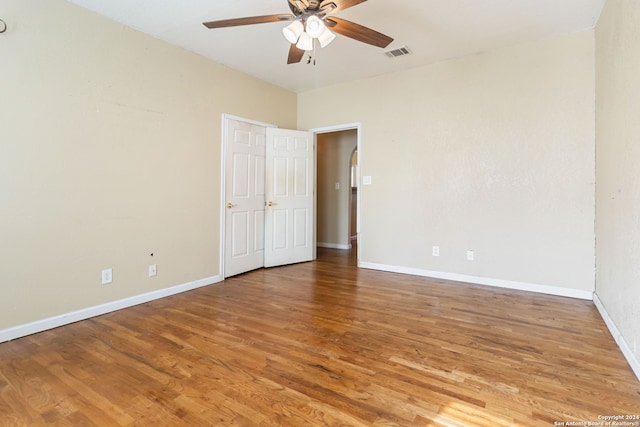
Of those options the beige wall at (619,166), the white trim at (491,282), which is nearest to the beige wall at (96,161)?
the white trim at (491,282)

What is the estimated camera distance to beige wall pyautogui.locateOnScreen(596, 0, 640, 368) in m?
1.94

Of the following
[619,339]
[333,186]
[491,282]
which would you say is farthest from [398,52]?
[619,339]

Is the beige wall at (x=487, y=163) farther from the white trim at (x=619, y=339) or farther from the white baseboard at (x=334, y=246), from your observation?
the white baseboard at (x=334, y=246)

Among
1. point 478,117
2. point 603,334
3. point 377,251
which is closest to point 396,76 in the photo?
point 478,117

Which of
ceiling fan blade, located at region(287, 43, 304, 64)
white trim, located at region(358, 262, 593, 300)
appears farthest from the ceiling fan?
white trim, located at region(358, 262, 593, 300)

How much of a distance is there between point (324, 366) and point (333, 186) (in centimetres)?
471

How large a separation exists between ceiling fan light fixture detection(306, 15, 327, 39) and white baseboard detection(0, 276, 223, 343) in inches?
114

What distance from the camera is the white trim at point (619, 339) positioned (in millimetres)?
1838

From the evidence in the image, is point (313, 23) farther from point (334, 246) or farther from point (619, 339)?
point (334, 246)

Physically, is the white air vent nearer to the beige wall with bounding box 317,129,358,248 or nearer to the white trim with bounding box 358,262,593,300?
the beige wall with bounding box 317,129,358,248

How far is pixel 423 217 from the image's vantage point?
4.10 meters

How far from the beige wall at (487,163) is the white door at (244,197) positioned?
1.46 meters

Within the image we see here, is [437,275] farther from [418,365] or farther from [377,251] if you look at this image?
[418,365]

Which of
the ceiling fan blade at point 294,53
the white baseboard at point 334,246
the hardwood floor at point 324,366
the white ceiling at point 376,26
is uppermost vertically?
the white ceiling at point 376,26
